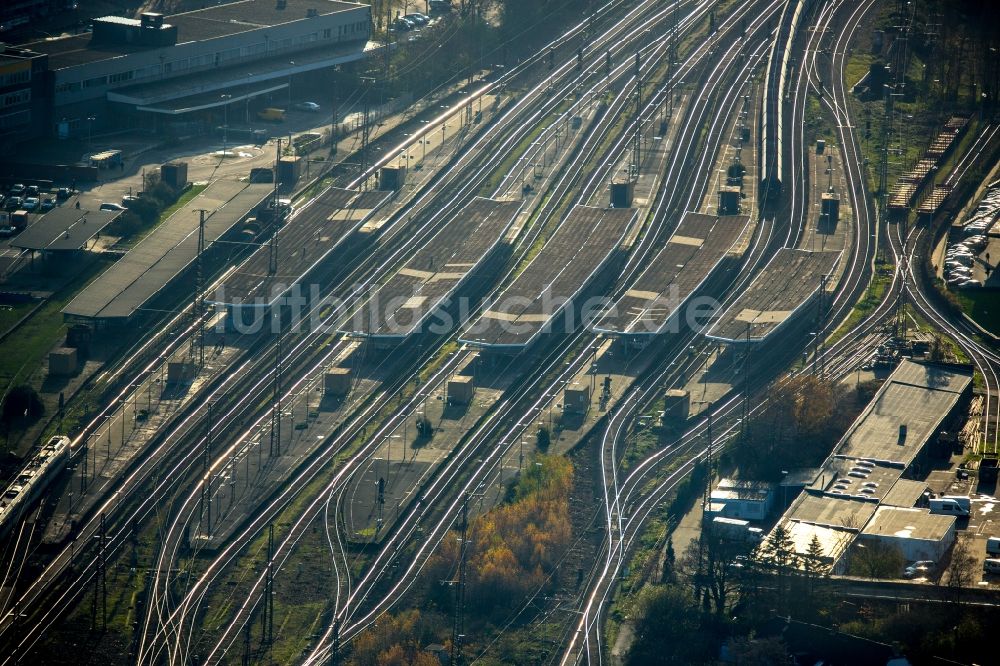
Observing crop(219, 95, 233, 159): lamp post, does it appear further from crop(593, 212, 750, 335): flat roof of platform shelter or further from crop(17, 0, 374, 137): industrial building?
crop(593, 212, 750, 335): flat roof of platform shelter

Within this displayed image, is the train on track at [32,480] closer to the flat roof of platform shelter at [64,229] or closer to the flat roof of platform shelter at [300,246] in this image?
the flat roof of platform shelter at [300,246]

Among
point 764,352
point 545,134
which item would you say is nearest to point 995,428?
point 764,352

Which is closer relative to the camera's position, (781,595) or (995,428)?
(781,595)

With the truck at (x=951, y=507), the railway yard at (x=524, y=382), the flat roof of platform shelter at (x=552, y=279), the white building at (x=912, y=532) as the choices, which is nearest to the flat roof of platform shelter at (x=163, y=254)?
the railway yard at (x=524, y=382)

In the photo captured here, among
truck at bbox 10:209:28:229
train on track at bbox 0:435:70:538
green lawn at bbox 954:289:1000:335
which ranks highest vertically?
green lawn at bbox 954:289:1000:335

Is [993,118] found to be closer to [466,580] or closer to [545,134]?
[545,134]

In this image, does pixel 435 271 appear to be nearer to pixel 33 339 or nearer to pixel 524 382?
pixel 524 382

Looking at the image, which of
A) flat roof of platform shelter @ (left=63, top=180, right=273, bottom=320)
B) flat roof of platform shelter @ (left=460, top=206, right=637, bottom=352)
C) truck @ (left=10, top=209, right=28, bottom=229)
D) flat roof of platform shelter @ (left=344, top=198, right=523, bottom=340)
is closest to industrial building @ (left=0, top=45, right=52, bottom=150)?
truck @ (left=10, top=209, right=28, bottom=229)

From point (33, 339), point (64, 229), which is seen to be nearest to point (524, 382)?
point (33, 339)
